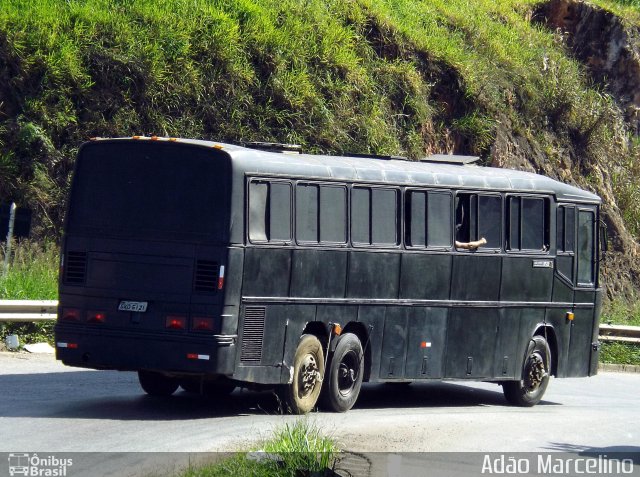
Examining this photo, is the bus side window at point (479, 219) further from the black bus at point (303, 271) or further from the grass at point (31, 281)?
the grass at point (31, 281)

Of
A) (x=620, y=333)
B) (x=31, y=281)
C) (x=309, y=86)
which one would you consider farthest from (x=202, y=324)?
(x=620, y=333)

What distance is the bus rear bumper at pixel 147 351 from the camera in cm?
1252

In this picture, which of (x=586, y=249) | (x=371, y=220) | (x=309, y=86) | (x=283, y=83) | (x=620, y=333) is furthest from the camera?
(x=309, y=86)

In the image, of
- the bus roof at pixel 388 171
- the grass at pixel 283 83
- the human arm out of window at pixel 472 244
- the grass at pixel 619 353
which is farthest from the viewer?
the grass at pixel 619 353

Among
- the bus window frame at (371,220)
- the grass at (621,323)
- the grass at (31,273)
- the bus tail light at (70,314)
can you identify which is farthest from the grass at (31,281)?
the grass at (621,323)

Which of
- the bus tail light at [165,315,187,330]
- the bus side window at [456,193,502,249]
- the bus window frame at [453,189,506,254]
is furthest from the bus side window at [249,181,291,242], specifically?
the bus side window at [456,193,502,249]

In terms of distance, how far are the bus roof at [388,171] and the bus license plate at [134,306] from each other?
1.73 m

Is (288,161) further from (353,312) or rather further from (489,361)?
(489,361)

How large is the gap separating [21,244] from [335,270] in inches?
339

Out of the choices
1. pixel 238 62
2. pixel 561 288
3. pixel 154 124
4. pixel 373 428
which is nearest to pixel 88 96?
pixel 154 124

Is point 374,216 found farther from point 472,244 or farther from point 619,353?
point 619,353

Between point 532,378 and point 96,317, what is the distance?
6923 millimetres

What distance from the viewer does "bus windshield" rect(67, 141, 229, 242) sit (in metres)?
12.9

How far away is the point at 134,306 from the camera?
508 inches
